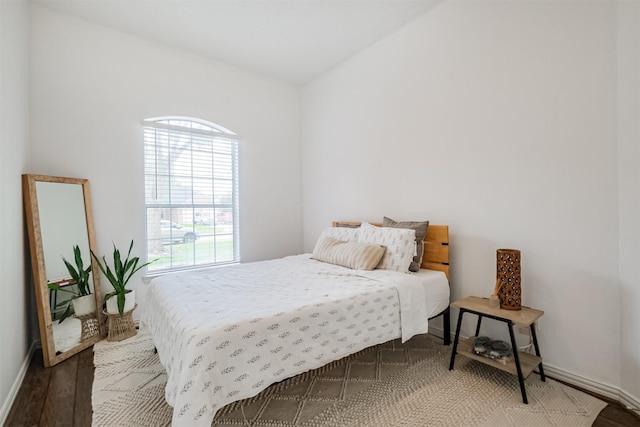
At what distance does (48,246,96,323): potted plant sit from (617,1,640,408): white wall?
3.95 meters

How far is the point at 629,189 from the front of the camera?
1.70 meters

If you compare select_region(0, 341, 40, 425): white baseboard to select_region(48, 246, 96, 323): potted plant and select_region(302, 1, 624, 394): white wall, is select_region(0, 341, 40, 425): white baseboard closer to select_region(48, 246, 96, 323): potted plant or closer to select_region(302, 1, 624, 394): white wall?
select_region(48, 246, 96, 323): potted plant

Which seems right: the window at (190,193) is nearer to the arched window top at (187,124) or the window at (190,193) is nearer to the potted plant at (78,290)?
the arched window top at (187,124)

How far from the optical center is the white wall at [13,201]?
184cm

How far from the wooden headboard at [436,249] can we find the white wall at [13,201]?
300 cm

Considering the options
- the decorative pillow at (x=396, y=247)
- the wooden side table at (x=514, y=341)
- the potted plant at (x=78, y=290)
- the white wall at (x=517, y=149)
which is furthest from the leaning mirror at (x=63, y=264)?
the wooden side table at (x=514, y=341)

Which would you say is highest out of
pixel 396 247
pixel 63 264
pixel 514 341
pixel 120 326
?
pixel 396 247

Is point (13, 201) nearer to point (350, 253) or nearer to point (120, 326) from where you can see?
point (120, 326)

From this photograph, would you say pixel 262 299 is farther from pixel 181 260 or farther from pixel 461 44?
pixel 461 44

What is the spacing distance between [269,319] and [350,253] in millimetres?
1238

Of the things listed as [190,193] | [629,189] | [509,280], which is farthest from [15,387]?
[629,189]

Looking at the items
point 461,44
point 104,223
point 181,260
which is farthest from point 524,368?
point 104,223

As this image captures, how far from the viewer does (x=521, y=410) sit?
1702mm

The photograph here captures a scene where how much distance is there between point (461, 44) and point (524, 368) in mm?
2469
